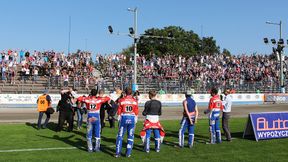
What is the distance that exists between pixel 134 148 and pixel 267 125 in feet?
17.6

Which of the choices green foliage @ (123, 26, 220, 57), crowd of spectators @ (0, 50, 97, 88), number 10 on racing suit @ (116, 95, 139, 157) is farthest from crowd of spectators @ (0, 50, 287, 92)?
green foliage @ (123, 26, 220, 57)

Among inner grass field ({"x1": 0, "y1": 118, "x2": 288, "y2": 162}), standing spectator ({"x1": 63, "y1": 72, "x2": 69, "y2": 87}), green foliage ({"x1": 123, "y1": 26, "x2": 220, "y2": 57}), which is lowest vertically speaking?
inner grass field ({"x1": 0, "y1": 118, "x2": 288, "y2": 162})

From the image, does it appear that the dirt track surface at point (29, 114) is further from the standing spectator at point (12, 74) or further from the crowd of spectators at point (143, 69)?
the crowd of spectators at point (143, 69)

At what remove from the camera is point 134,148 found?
1274 cm

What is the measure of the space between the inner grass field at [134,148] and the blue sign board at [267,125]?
0.33 m

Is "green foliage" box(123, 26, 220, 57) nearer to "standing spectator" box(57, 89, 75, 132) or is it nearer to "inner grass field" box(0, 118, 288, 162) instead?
"standing spectator" box(57, 89, 75, 132)

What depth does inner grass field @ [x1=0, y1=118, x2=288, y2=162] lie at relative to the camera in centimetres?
1113

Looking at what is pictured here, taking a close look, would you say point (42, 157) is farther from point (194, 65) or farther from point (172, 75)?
point (194, 65)

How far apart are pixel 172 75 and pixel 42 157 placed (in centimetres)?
3451

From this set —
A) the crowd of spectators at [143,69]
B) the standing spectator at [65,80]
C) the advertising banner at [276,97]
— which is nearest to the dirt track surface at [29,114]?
the standing spectator at [65,80]

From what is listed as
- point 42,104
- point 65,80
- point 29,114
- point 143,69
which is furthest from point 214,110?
point 143,69

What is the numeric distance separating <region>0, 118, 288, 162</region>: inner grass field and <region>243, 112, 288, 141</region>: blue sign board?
33 cm

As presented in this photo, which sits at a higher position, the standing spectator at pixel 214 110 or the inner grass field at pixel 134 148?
the standing spectator at pixel 214 110

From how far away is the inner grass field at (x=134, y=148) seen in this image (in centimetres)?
1113
